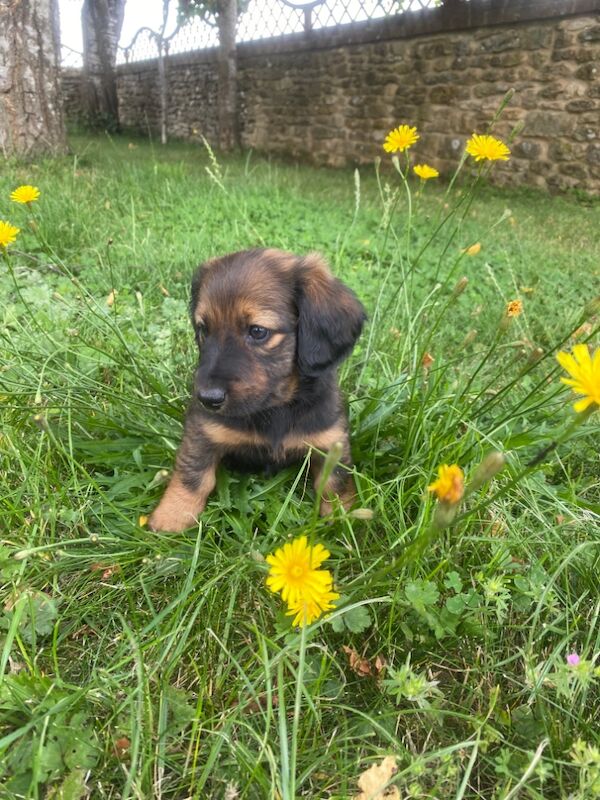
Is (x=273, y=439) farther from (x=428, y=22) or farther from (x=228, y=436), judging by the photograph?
(x=428, y=22)

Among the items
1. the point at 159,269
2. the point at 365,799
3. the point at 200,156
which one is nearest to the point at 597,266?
the point at 159,269

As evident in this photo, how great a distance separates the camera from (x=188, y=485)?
1.99m

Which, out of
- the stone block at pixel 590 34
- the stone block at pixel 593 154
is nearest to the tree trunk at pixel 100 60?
the stone block at pixel 590 34

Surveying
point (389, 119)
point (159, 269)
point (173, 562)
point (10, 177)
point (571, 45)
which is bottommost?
point (173, 562)

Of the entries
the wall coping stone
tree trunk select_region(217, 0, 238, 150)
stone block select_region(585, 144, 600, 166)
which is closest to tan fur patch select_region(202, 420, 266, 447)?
stone block select_region(585, 144, 600, 166)

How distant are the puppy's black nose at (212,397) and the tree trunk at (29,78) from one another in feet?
18.2

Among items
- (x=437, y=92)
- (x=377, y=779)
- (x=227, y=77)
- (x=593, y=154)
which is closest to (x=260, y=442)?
(x=377, y=779)

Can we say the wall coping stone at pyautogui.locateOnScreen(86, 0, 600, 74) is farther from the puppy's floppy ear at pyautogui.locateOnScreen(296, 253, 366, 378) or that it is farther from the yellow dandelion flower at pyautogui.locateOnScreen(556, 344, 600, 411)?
the yellow dandelion flower at pyautogui.locateOnScreen(556, 344, 600, 411)

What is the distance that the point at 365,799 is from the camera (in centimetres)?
111

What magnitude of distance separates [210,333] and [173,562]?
79 cm

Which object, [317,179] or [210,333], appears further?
[317,179]

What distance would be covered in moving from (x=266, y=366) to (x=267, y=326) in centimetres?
14

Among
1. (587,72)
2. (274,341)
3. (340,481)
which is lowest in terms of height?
(340,481)

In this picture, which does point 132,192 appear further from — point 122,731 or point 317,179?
point 122,731
